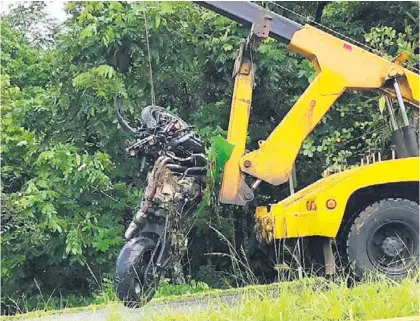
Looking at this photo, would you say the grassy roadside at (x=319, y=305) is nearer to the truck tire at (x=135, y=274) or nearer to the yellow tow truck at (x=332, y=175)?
the truck tire at (x=135, y=274)

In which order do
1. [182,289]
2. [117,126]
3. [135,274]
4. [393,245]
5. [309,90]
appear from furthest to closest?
[117,126], [182,289], [309,90], [393,245], [135,274]

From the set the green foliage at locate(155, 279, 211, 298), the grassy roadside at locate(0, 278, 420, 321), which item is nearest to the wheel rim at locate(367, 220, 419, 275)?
the grassy roadside at locate(0, 278, 420, 321)

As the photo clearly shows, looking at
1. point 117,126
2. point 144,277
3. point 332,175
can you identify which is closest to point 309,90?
point 332,175

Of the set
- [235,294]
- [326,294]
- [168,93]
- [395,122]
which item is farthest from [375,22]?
[326,294]

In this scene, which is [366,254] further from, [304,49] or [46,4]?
[46,4]

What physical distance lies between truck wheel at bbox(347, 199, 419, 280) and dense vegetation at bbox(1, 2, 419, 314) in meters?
2.93

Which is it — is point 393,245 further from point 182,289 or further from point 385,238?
point 182,289

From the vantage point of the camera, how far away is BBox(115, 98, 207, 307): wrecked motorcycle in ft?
15.8

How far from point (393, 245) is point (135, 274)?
1.98 meters

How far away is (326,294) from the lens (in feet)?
13.1

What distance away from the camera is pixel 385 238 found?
17.0 feet

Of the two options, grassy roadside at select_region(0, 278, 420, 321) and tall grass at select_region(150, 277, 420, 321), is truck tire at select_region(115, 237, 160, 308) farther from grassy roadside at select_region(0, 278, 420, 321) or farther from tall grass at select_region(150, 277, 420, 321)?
tall grass at select_region(150, 277, 420, 321)

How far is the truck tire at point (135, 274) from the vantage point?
187 inches

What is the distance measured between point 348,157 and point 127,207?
295 centimetres
